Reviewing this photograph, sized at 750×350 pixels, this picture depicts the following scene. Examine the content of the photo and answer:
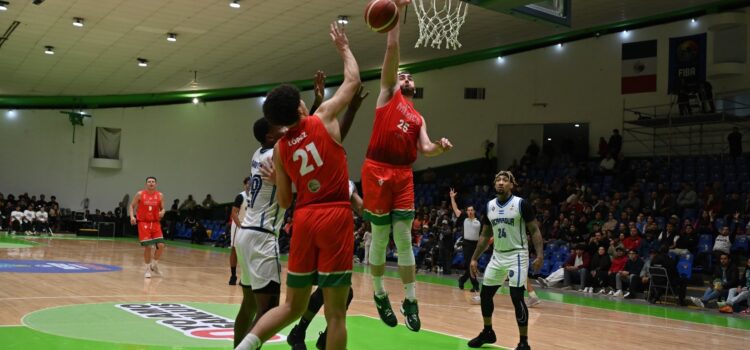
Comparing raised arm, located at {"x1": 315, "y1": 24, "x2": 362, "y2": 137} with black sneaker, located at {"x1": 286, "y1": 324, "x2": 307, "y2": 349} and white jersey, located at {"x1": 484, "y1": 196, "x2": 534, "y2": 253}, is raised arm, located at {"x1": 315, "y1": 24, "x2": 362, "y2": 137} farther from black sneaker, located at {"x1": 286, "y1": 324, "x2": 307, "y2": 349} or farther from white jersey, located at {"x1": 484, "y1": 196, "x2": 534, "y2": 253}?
white jersey, located at {"x1": 484, "y1": 196, "x2": 534, "y2": 253}

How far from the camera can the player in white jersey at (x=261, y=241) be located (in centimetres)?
520

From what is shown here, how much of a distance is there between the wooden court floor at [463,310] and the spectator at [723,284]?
0.70 metres

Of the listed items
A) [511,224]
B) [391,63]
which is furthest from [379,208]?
[511,224]

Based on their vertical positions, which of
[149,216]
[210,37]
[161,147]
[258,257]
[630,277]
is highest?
[210,37]

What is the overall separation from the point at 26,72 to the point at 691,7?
1020 inches

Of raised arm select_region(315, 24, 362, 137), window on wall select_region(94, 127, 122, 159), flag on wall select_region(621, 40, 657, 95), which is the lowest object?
raised arm select_region(315, 24, 362, 137)

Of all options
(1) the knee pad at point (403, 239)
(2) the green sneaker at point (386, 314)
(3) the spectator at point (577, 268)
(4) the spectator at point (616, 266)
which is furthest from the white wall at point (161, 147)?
(2) the green sneaker at point (386, 314)

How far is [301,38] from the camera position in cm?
2392

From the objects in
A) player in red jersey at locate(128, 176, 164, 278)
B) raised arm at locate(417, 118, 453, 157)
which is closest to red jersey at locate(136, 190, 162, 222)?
player in red jersey at locate(128, 176, 164, 278)

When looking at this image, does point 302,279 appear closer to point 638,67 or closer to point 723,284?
point 723,284

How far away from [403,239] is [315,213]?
4.90 ft

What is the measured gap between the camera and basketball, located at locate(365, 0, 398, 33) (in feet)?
16.1

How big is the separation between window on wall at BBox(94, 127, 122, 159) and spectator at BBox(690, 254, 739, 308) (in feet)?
96.6

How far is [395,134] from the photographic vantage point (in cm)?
575
